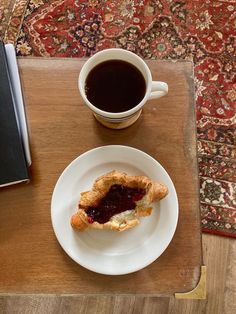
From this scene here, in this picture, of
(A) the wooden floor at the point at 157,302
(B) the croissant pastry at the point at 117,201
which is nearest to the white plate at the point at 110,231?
(B) the croissant pastry at the point at 117,201

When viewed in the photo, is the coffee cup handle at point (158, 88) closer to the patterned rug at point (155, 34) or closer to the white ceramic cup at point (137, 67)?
the white ceramic cup at point (137, 67)

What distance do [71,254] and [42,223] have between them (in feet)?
0.30

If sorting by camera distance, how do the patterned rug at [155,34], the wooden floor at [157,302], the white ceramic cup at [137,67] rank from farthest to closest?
the patterned rug at [155,34], the wooden floor at [157,302], the white ceramic cup at [137,67]

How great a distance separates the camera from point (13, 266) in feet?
2.48

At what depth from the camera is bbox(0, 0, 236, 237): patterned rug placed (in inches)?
49.9

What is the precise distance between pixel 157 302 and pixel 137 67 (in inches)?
28.7

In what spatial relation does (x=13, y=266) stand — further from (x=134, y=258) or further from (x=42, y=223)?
(x=134, y=258)

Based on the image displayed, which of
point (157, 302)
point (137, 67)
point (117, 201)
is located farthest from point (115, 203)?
point (157, 302)

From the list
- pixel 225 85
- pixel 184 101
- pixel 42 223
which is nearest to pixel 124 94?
pixel 184 101

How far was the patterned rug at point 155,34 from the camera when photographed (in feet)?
4.16

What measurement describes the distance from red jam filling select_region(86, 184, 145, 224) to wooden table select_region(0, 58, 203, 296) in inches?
3.9

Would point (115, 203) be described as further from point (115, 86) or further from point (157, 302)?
point (157, 302)

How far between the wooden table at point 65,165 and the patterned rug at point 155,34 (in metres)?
0.46

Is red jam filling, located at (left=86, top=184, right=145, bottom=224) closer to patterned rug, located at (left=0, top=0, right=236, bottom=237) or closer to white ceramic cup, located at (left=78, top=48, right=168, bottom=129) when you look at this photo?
white ceramic cup, located at (left=78, top=48, right=168, bottom=129)
